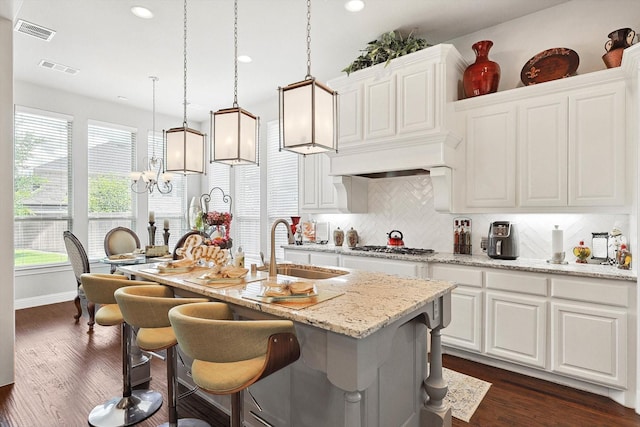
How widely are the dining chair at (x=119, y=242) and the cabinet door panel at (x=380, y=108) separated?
3.73 meters

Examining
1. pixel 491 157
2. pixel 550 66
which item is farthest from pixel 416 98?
pixel 550 66

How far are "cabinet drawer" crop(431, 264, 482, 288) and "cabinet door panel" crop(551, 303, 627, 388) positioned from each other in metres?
0.57

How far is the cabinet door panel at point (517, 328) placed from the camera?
270cm

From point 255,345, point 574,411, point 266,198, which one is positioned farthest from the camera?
point 266,198

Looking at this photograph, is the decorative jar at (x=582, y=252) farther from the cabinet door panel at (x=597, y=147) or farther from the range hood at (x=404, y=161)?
the range hood at (x=404, y=161)

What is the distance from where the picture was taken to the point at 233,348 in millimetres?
1375

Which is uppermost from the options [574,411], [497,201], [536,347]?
[497,201]

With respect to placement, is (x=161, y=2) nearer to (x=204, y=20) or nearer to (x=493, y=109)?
(x=204, y=20)

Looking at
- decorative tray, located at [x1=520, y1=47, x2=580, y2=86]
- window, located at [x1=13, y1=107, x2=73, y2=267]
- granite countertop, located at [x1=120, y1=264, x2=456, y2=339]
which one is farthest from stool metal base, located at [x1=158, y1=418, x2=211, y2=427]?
window, located at [x1=13, y1=107, x2=73, y2=267]

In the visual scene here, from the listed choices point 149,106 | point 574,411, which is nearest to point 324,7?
point 574,411

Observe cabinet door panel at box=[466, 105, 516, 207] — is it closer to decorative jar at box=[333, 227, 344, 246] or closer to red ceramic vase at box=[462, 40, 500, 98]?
red ceramic vase at box=[462, 40, 500, 98]

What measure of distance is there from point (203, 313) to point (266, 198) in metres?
4.22

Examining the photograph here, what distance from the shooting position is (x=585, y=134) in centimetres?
274

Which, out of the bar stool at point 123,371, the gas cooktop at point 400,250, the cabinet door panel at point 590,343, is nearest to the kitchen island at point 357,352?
the bar stool at point 123,371
